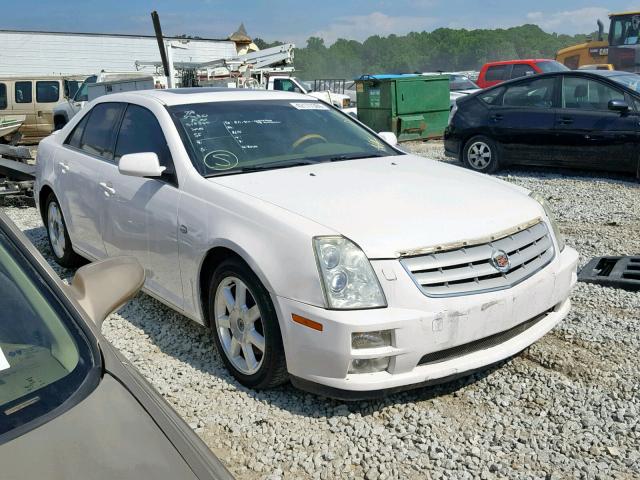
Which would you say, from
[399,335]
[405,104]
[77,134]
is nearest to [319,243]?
[399,335]

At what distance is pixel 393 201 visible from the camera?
3.30 meters

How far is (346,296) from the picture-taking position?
2.84 metres

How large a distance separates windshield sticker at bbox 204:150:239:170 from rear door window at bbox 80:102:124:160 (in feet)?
3.82

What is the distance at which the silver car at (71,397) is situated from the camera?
4.36ft

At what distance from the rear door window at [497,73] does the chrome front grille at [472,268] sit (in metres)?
16.2

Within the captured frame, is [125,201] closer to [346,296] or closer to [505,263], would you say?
[346,296]

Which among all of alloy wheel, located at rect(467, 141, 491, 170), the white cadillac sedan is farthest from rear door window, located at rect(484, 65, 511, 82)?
the white cadillac sedan

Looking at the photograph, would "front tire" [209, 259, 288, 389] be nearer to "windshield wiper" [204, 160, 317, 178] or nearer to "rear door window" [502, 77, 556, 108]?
"windshield wiper" [204, 160, 317, 178]

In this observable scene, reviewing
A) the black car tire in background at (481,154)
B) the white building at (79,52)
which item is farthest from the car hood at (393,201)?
the white building at (79,52)

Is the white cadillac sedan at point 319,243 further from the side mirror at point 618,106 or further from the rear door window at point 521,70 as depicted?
the rear door window at point 521,70

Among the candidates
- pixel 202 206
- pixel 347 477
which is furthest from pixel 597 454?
pixel 202 206

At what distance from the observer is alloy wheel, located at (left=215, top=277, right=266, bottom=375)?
3.23m

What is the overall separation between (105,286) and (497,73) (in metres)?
18.5

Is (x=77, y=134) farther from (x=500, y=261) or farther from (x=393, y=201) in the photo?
(x=500, y=261)
